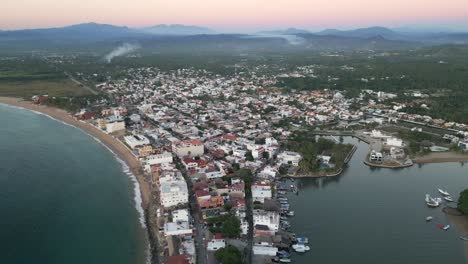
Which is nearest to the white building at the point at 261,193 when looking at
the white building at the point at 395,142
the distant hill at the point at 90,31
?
the white building at the point at 395,142

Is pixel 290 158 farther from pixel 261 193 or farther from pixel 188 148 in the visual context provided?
pixel 188 148

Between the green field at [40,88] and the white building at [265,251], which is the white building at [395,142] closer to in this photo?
the white building at [265,251]

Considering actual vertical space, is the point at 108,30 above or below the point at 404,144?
above

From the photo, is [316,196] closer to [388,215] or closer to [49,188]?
[388,215]

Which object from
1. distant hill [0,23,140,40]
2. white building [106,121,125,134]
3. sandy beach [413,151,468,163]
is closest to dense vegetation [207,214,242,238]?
sandy beach [413,151,468,163]

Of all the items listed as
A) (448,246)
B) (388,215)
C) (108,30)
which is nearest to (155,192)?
(388,215)
